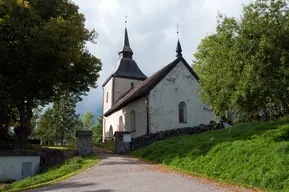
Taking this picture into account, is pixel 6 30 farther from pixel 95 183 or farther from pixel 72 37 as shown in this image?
pixel 95 183

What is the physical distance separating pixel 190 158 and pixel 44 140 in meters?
46.4

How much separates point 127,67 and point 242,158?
2996 cm

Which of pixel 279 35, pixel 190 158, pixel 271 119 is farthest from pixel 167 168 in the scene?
pixel 271 119

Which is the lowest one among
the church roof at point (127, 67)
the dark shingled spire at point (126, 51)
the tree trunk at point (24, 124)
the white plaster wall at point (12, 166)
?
the white plaster wall at point (12, 166)

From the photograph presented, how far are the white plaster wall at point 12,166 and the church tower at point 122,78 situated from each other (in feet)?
66.4

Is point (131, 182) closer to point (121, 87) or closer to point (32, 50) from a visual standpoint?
point (32, 50)

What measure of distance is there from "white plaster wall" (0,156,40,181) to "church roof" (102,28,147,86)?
2126 centimetres

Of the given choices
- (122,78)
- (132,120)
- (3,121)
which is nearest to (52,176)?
(3,121)

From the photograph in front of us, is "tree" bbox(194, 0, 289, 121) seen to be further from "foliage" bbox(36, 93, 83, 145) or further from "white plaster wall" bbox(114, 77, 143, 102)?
"foliage" bbox(36, 93, 83, 145)

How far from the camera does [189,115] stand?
24766 mm

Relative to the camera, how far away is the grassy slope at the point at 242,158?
340 inches

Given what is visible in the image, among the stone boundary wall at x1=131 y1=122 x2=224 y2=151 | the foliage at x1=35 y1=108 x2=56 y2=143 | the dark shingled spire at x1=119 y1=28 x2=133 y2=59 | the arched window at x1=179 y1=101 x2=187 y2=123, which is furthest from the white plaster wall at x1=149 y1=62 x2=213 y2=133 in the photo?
the foliage at x1=35 y1=108 x2=56 y2=143

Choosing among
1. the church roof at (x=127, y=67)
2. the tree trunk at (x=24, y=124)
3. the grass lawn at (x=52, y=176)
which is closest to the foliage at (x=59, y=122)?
the church roof at (x=127, y=67)

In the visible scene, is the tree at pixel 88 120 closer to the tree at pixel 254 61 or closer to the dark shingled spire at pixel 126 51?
the dark shingled spire at pixel 126 51
